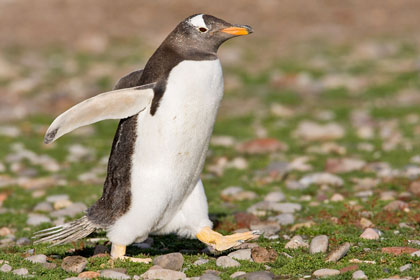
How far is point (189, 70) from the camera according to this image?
556cm

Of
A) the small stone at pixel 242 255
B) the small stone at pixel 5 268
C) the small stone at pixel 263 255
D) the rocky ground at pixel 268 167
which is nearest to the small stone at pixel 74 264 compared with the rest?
the rocky ground at pixel 268 167

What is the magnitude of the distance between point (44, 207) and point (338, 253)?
3589mm

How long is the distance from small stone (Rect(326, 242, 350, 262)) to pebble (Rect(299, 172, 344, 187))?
293 centimetres

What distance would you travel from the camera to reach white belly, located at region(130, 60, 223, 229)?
18.3 feet

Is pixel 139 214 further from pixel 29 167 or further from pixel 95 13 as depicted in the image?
pixel 95 13

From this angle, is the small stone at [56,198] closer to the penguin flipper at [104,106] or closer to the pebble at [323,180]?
the pebble at [323,180]

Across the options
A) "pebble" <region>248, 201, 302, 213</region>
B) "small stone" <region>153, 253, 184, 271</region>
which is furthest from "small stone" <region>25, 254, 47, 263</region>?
"pebble" <region>248, 201, 302, 213</region>

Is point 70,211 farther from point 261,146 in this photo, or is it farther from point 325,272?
point 261,146

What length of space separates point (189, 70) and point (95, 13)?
15.1 m

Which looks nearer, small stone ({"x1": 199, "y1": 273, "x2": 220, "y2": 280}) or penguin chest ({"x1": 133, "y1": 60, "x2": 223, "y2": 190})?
small stone ({"x1": 199, "y1": 273, "x2": 220, "y2": 280})

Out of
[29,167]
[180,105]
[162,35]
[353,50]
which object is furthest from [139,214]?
[162,35]

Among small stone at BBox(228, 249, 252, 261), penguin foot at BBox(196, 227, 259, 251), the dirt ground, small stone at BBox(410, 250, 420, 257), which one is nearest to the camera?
small stone at BBox(410, 250, 420, 257)

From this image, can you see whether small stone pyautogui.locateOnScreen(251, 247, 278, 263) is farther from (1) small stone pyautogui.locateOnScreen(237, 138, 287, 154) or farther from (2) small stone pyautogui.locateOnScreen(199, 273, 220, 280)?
(1) small stone pyautogui.locateOnScreen(237, 138, 287, 154)

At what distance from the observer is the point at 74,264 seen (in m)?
5.53
